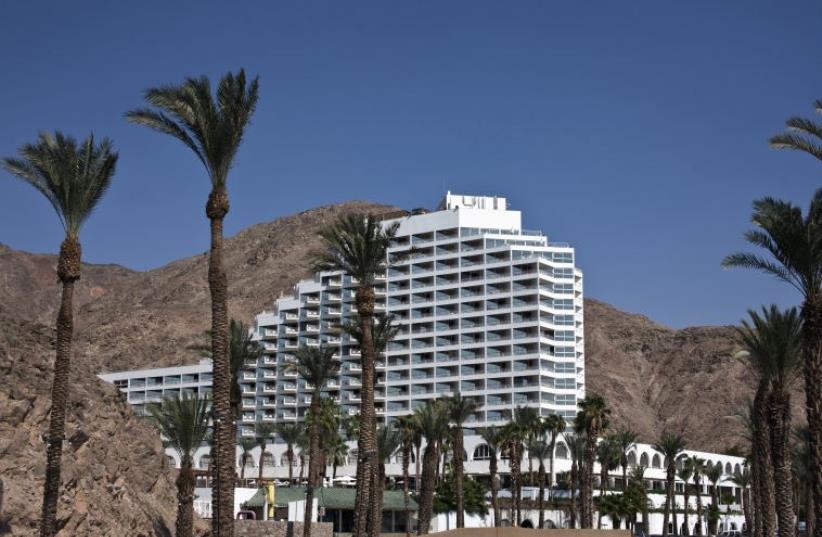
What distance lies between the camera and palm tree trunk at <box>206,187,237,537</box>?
1277 inches

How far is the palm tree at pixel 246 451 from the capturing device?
463 ft

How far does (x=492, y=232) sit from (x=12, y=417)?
10987 centimetres

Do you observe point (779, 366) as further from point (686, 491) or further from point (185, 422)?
point (686, 491)

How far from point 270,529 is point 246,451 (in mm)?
82225

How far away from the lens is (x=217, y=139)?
1341 inches

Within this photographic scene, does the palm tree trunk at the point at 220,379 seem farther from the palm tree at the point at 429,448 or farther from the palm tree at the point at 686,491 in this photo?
the palm tree at the point at 686,491

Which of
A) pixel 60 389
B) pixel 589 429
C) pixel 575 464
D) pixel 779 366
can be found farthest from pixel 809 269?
pixel 575 464

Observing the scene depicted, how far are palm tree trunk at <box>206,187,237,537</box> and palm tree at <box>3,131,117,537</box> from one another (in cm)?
410

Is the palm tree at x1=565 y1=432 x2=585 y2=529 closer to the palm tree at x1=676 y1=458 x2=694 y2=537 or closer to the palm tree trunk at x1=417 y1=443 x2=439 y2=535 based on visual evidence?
the palm tree at x1=676 y1=458 x2=694 y2=537

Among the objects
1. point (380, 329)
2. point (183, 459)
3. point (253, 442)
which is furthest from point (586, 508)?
point (253, 442)

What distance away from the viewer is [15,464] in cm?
3759

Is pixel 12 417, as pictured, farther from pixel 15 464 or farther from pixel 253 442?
pixel 253 442

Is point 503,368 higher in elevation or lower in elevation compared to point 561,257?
lower

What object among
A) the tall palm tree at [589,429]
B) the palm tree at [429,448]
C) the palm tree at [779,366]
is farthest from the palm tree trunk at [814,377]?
the tall palm tree at [589,429]
